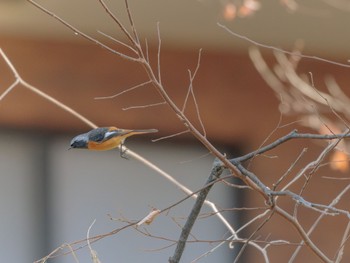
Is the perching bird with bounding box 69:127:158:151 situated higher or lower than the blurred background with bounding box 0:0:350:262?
lower

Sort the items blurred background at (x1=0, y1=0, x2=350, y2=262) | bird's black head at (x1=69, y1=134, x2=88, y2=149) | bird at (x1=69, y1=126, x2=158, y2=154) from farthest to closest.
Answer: blurred background at (x1=0, y1=0, x2=350, y2=262) → bird's black head at (x1=69, y1=134, x2=88, y2=149) → bird at (x1=69, y1=126, x2=158, y2=154)

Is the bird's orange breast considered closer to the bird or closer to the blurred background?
the bird

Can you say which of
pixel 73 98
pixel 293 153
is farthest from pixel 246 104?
pixel 73 98

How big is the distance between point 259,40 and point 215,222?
1.08 metres

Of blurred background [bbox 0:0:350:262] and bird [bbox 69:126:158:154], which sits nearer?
bird [bbox 69:126:158:154]

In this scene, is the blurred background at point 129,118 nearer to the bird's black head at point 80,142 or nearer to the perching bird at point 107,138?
the bird's black head at point 80,142

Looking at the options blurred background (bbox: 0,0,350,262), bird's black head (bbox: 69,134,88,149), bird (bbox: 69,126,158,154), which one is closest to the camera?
bird (bbox: 69,126,158,154)

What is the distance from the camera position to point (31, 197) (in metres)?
4.26

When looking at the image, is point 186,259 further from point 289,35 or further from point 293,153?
point 289,35

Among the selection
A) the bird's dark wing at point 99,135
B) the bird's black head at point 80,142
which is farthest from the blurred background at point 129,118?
the bird's dark wing at point 99,135

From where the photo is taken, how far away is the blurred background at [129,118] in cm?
412

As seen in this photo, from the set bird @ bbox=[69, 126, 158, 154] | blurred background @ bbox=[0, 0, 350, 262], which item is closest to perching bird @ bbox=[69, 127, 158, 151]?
bird @ bbox=[69, 126, 158, 154]

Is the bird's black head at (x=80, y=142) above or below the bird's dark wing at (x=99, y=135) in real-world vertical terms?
above

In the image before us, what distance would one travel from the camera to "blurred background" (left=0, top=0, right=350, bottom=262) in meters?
4.12
